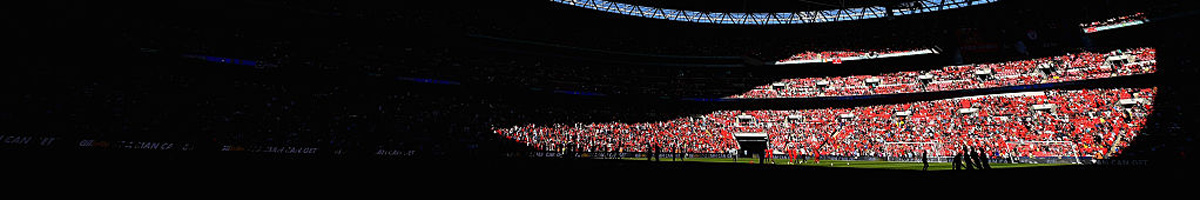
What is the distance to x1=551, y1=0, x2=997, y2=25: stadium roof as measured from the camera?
102 feet

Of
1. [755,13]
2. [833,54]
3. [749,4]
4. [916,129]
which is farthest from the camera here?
[833,54]

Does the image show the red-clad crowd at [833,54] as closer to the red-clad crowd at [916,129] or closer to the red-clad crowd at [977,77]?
the red-clad crowd at [977,77]

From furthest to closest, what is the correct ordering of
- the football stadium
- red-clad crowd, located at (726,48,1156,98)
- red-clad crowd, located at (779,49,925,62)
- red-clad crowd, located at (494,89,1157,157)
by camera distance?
red-clad crowd, located at (779,49,925,62)
red-clad crowd, located at (726,48,1156,98)
red-clad crowd, located at (494,89,1157,157)
the football stadium

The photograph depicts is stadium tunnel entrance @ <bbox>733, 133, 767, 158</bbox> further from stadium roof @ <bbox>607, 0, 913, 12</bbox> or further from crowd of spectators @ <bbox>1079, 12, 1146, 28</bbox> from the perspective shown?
crowd of spectators @ <bbox>1079, 12, 1146, 28</bbox>

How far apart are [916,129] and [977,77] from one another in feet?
26.7

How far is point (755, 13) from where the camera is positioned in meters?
34.3

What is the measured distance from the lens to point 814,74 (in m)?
38.6

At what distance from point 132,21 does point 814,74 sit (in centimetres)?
4477

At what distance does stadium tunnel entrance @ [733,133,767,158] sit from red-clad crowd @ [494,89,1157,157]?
540 mm

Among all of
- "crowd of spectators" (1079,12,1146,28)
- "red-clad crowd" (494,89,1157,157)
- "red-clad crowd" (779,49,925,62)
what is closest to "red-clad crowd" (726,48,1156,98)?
"red-clad crowd" (494,89,1157,157)

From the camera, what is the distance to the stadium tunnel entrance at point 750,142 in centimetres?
3259

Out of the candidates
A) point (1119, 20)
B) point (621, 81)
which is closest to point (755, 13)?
point (621, 81)

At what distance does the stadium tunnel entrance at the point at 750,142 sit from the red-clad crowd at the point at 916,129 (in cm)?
54

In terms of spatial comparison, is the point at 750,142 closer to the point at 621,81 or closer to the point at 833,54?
the point at 621,81
